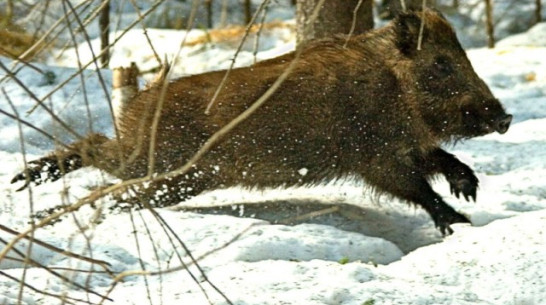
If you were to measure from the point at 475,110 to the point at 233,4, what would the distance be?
37.3 ft

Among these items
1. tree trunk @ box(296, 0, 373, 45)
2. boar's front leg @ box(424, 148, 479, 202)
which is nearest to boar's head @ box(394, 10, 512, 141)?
boar's front leg @ box(424, 148, 479, 202)

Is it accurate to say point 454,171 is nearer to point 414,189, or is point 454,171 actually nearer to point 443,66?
point 414,189

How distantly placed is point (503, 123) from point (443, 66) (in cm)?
53

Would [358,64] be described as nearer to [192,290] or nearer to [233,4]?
[192,290]

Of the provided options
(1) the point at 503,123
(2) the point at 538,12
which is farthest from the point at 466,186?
(2) the point at 538,12

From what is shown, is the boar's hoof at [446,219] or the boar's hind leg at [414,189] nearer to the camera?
the boar's hoof at [446,219]

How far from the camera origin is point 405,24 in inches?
247

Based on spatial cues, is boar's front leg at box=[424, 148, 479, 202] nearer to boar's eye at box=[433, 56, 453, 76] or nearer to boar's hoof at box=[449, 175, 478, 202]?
boar's hoof at box=[449, 175, 478, 202]

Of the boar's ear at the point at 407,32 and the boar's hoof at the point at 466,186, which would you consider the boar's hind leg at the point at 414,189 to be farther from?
the boar's ear at the point at 407,32

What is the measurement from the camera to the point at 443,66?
6324 mm

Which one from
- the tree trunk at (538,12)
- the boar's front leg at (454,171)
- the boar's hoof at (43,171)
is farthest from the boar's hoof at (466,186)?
the tree trunk at (538,12)

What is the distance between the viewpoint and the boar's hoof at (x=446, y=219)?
6.01 metres

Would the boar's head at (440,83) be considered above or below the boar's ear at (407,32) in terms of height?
below

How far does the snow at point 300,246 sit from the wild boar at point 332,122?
0.21 metres
